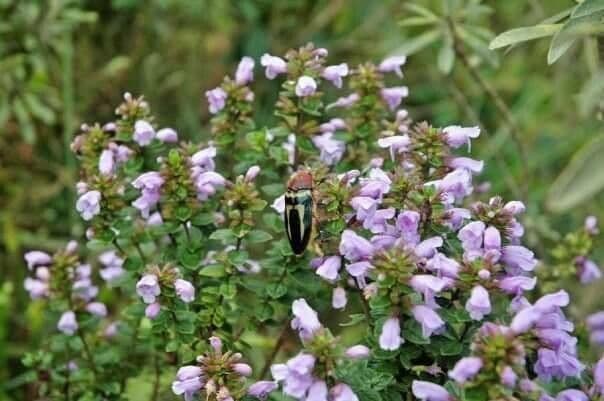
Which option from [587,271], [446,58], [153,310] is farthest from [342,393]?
[446,58]

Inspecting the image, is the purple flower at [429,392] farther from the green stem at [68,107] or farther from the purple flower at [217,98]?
the green stem at [68,107]

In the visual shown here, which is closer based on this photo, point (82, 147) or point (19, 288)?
point (82, 147)

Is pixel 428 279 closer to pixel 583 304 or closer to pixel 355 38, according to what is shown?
pixel 583 304

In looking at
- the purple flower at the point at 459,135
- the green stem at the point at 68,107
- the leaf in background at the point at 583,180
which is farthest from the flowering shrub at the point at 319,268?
the green stem at the point at 68,107

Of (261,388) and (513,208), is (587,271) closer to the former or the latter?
(513,208)

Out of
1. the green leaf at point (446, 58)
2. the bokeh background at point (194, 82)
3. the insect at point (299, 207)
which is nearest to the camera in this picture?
the insect at point (299, 207)

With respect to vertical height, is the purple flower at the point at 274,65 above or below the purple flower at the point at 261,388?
above

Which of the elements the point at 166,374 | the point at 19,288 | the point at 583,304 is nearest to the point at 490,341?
the point at 166,374
